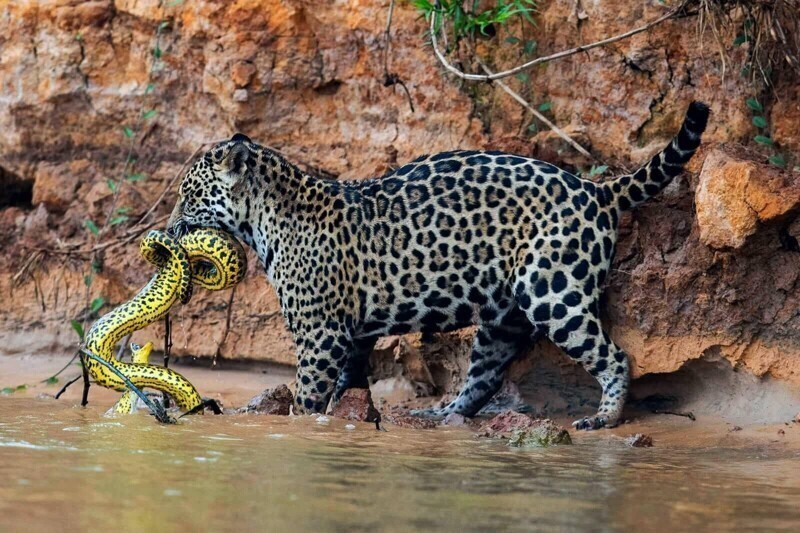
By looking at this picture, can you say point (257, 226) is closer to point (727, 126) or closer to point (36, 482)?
point (727, 126)

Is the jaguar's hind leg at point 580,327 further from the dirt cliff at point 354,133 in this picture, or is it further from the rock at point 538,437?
the rock at point 538,437

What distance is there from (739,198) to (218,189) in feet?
11.0

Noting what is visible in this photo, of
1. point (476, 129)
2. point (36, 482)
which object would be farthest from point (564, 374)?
point (36, 482)

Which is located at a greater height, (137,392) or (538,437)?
(137,392)

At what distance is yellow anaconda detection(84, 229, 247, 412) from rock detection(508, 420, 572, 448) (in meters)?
2.00

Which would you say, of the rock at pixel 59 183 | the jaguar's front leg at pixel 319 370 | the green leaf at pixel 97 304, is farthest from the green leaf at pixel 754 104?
the rock at pixel 59 183

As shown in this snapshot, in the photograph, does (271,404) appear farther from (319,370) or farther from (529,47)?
(529,47)

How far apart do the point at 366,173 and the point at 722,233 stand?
3141 millimetres

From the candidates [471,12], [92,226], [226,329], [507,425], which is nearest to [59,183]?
[92,226]

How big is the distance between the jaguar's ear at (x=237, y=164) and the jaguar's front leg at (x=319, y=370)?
1181 mm

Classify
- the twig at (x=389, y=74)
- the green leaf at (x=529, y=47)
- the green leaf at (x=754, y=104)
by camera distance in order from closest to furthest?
the green leaf at (x=754, y=104) < the green leaf at (x=529, y=47) < the twig at (x=389, y=74)

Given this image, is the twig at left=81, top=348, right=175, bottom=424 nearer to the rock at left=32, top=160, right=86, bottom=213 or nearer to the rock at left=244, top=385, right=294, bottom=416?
the rock at left=244, top=385, right=294, bottom=416

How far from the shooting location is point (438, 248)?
762 cm

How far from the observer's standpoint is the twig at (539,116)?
27.1ft
